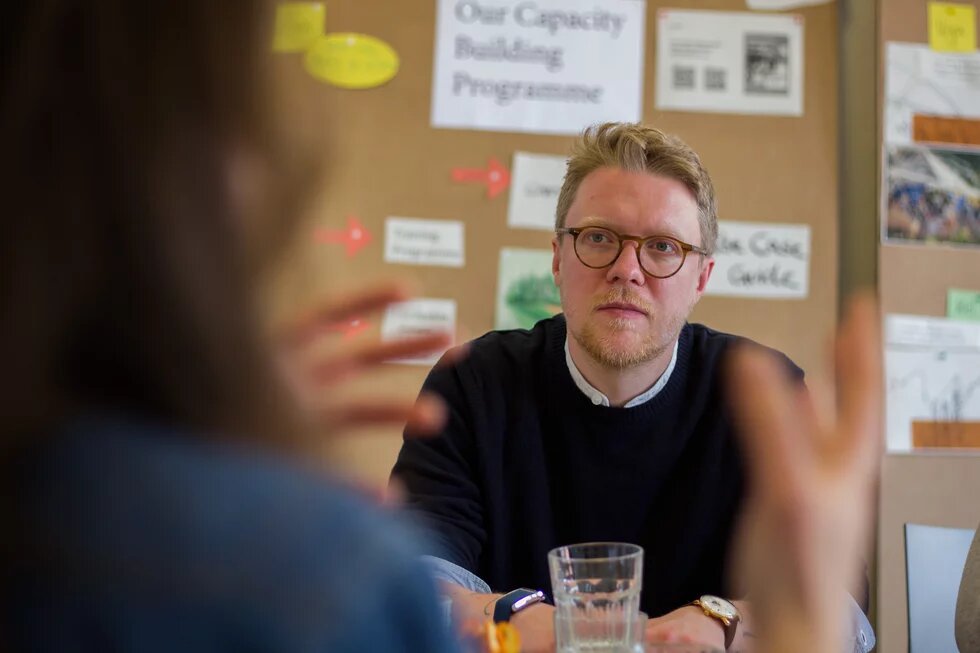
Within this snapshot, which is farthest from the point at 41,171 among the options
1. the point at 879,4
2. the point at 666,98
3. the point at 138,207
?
the point at 879,4

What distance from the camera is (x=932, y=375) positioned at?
89.4 inches

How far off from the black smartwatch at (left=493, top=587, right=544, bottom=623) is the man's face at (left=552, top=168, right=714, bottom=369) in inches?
22.2

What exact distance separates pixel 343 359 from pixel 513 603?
1.88ft

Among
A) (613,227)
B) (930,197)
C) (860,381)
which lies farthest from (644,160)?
(860,381)

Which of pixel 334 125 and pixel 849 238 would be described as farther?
pixel 849 238

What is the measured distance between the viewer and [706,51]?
2340mm

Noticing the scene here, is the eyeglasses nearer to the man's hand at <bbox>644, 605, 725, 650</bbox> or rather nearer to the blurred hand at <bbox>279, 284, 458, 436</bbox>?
the man's hand at <bbox>644, 605, 725, 650</bbox>

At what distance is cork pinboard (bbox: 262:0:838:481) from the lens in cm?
230

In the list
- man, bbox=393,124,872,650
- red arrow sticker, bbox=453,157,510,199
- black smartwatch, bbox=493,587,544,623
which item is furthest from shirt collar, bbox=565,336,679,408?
red arrow sticker, bbox=453,157,510,199

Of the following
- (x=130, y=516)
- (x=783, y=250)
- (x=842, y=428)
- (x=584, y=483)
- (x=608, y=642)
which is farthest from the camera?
(x=783, y=250)

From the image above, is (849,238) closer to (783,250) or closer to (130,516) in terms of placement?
(783,250)

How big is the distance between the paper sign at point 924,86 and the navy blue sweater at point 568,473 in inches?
42.6

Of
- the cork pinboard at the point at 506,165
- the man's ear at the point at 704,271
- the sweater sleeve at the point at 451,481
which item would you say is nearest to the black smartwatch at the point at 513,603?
the sweater sleeve at the point at 451,481

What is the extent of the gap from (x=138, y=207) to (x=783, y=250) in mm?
2158
